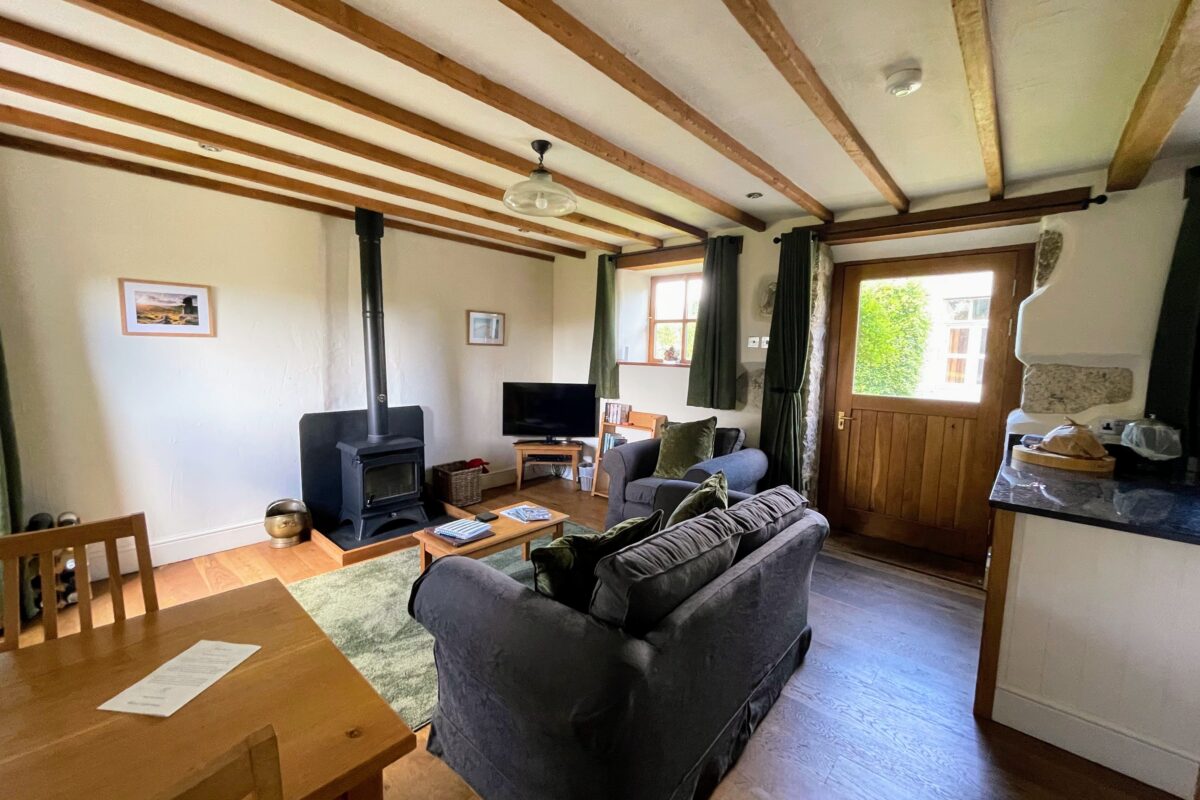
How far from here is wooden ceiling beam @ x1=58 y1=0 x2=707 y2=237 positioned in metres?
1.38

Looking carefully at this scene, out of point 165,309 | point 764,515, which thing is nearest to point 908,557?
point 764,515

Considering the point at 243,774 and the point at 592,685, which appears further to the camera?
the point at 592,685

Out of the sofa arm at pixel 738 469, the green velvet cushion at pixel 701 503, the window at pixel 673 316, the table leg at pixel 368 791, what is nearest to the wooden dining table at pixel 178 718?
the table leg at pixel 368 791

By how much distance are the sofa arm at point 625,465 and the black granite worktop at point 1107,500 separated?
6.75 ft

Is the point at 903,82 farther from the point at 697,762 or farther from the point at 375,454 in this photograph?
the point at 375,454

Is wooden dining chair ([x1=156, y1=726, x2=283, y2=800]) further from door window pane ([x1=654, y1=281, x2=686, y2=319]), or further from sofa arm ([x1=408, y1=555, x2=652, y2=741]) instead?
door window pane ([x1=654, y1=281, x2=686, y2=319])

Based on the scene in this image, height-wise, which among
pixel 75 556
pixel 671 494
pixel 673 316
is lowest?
pixel 671 494

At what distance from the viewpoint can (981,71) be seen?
1509mm

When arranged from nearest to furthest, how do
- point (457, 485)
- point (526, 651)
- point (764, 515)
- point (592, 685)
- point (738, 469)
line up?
point (592, 685), point (526, 651), point (764, 515), point (738, 469), point (457, 485)

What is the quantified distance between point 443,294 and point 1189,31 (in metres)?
4.19

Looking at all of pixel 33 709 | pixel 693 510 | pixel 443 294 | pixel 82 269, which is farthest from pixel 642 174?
pixel 82 269

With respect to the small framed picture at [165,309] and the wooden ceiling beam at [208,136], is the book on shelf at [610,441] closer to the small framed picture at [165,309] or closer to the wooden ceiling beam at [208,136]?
the wooden ceiling beam at [208,136]

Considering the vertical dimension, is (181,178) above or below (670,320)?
above

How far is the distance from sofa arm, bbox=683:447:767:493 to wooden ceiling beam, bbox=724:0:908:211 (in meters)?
1.79
